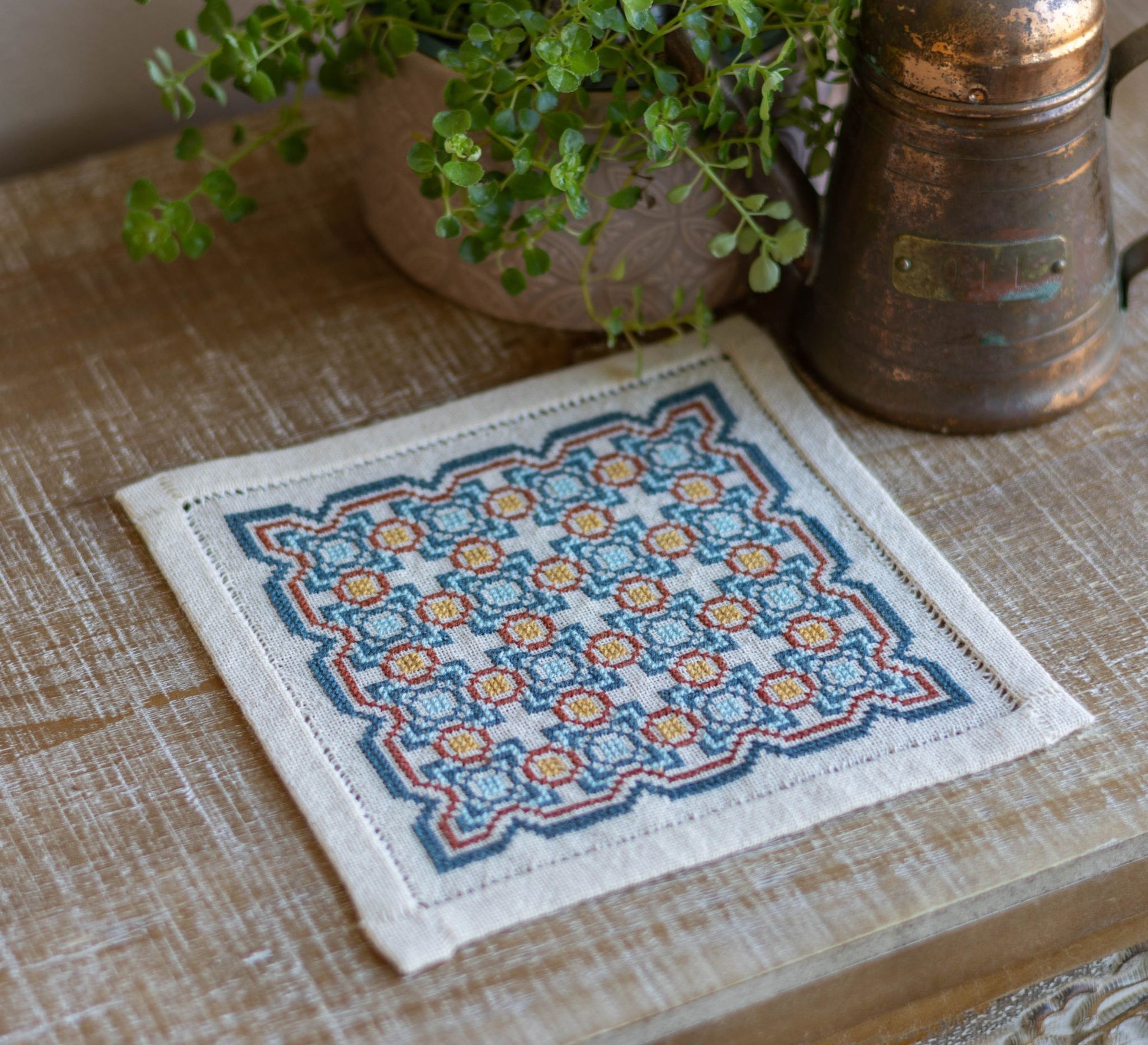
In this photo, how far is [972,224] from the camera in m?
0.67

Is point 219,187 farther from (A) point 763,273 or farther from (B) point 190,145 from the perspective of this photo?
(A) point 763,273

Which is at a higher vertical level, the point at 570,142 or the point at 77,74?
the point at 570,142

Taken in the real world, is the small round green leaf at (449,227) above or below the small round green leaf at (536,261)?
above

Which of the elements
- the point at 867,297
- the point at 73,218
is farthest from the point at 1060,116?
the point at 73,218

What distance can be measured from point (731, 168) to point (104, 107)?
1.68 feet

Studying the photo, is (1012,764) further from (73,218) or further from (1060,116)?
(73,218)

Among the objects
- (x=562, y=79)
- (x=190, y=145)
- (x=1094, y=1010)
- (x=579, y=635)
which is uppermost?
(x=562, y=79)

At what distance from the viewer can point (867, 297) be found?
0.72 meters

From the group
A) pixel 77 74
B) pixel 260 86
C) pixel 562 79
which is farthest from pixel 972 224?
pixel 77 74

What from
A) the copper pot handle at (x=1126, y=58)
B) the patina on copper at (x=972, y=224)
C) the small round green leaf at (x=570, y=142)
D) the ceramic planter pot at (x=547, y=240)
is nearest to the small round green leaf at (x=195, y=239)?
the ceramic planter pot at (x=547, y=240)

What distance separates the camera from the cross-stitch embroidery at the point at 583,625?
1.94 feet

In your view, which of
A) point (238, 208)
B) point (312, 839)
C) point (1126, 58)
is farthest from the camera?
point (238, 208)

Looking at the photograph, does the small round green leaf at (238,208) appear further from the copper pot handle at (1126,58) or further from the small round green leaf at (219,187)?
the copper pot handle at (1126,58)

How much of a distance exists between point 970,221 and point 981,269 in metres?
0.03
